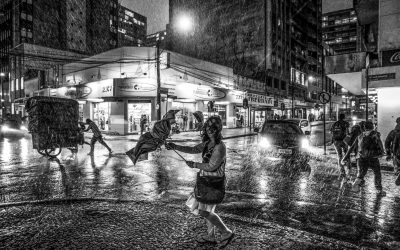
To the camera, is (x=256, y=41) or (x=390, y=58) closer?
(x=390, y=58)

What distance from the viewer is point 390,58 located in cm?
1336

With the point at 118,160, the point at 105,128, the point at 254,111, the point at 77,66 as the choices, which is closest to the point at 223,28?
the point at 254,111

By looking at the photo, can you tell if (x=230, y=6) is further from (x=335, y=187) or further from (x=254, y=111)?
(x=335, y=187)

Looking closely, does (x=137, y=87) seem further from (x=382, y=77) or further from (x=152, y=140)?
(x=152, y=140)

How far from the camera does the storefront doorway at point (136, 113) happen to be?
1032 inches

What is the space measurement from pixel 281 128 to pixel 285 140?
0.60 m

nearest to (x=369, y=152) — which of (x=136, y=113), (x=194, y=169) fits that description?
(x=194, y=169)

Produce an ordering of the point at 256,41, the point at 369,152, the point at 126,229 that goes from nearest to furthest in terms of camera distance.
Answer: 1. the point at 126,229
2. the point at 369,152
3. the point at 256,41

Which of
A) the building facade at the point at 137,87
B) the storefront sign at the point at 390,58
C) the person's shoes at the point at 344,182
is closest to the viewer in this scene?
the person's shoes at the point at 344,182

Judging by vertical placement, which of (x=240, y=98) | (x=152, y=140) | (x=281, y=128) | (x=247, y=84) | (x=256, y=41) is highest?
(x=256, y=41)

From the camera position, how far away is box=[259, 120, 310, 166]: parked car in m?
10.4

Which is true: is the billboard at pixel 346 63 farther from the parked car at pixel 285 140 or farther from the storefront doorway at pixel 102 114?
the storefront doorway at pixel 102 114

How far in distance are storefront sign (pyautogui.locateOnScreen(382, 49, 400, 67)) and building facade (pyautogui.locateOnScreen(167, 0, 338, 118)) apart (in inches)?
1099

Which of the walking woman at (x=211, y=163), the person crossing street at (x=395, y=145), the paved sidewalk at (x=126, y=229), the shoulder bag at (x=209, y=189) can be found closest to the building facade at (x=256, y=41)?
the person crossing street at (x=395, y=145)
